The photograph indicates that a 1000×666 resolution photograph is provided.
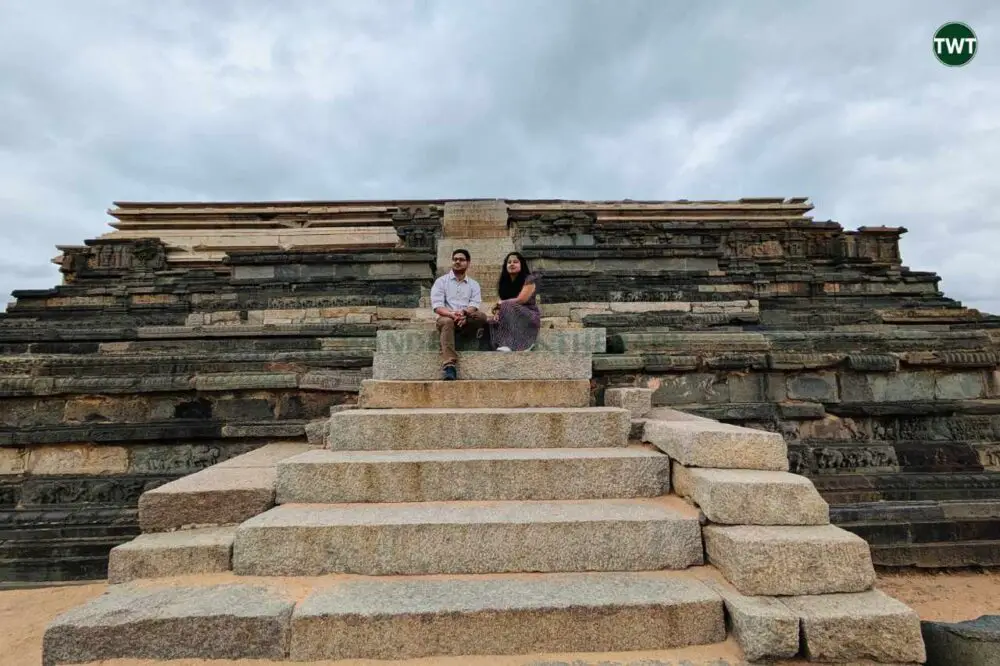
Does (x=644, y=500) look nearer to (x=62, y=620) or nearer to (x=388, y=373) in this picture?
(x=388, y=373)

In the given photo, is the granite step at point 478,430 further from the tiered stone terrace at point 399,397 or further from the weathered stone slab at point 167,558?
the weathered stone slab at point 167,558

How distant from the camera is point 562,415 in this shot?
361 centimetres

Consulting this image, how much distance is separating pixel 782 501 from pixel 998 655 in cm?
94

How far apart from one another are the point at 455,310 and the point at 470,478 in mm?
2171

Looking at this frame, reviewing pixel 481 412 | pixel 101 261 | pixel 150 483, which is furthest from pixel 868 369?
pixel 101 261

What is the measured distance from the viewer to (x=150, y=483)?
4223 mm

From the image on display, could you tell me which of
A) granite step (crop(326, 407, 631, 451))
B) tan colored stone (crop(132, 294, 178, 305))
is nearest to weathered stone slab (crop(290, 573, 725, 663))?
granite step (crop(326, 407, 631, 451))

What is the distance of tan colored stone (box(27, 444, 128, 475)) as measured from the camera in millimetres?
4336

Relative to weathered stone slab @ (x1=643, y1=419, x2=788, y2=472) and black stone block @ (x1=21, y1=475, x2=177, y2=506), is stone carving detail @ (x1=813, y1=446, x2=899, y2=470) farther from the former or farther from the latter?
black stone block @ (x1=21, y1=475, x2=177, y2=506)

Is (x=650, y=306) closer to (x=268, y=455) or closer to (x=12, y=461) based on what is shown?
(x=268, y=455)

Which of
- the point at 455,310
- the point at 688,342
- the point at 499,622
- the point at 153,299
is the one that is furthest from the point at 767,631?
the point at 153,299

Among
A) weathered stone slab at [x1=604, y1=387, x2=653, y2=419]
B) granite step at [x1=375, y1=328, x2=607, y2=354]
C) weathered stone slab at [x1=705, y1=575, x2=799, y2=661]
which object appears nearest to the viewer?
weathered stone slab at [x1=705, y1=575, x2=799, y2=661]

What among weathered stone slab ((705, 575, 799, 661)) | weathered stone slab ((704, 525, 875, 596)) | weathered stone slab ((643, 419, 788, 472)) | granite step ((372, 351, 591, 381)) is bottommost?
weathered stone slab ((705, 575, 799, 661))

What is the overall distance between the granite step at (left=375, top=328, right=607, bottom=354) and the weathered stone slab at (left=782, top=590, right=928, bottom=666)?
10.1ft
